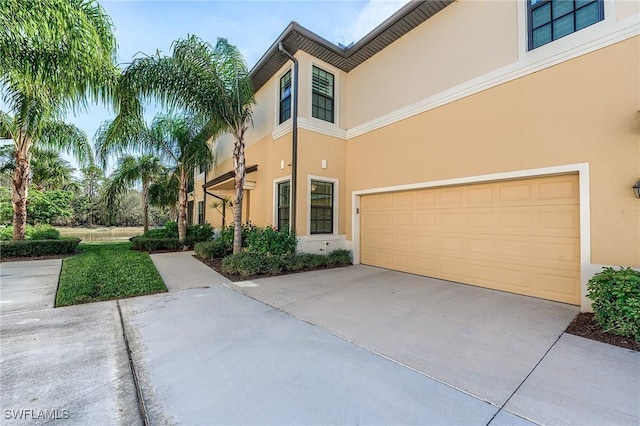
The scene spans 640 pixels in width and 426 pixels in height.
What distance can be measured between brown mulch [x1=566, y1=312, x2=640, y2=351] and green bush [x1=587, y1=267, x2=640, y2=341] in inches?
2.8

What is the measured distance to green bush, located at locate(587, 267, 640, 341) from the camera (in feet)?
11.0

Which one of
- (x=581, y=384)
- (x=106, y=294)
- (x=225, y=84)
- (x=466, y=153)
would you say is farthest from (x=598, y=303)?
(x=225, y=84)

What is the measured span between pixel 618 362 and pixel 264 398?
3794 mm

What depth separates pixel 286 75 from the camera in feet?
29.4

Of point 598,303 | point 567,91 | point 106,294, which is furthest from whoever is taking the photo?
point 106,294

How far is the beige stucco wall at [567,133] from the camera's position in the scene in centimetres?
407

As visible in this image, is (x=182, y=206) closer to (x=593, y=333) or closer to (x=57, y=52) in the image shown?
(x=57, y=52)

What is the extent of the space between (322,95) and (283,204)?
12.6ft

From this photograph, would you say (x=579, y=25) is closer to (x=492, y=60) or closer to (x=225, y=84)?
(x=492, y=60)

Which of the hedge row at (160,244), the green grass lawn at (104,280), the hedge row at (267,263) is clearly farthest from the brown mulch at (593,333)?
the hedge row at (160,244)

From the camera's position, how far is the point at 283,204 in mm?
8914

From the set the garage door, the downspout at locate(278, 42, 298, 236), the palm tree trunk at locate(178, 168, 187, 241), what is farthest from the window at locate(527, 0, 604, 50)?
the palm tree trunk at locate(178, 168, 187, 241)

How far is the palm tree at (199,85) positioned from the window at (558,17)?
6.76m

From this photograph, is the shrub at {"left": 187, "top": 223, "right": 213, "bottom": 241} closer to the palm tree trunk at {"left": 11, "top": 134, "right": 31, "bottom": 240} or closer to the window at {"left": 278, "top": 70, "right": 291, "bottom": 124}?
the palm tree trunk at {"left": 11, "top": 134, "right": 31, "bottom": 240}
